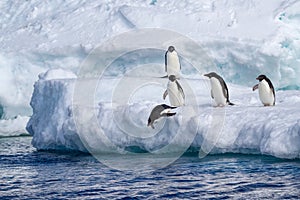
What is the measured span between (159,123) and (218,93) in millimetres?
1865

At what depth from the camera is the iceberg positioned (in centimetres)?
980

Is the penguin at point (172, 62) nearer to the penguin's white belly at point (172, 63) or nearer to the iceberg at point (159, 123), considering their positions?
the penguin's white belly at point (172, 63)

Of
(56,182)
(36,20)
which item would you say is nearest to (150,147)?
(56,182)

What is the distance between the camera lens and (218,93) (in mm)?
12062

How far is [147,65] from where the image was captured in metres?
17.3

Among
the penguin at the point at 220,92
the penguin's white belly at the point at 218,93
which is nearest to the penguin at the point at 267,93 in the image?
the penguin at the point at 220,92

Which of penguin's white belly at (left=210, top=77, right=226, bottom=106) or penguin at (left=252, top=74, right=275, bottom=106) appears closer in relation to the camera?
penguin at (left=252, top=74, right=275, bottom=106)

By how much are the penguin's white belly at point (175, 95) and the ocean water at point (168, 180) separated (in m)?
1.62

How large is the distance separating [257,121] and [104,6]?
11.5 m

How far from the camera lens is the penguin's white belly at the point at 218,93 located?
1193 cm

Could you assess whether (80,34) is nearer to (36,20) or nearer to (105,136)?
(36,20)

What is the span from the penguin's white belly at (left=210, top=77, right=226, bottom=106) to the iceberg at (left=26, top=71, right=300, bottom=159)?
247 millimetres

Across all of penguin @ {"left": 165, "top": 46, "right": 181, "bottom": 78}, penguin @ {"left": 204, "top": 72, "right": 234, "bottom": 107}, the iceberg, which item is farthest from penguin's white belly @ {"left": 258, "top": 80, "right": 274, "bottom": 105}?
penguin @ {"left": 165, "top": 46, "right": 181, "bottom": 78}

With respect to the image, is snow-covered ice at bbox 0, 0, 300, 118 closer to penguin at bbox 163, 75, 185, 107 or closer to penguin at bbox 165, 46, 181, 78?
penguin at bbox 165, 46, 181, 78
